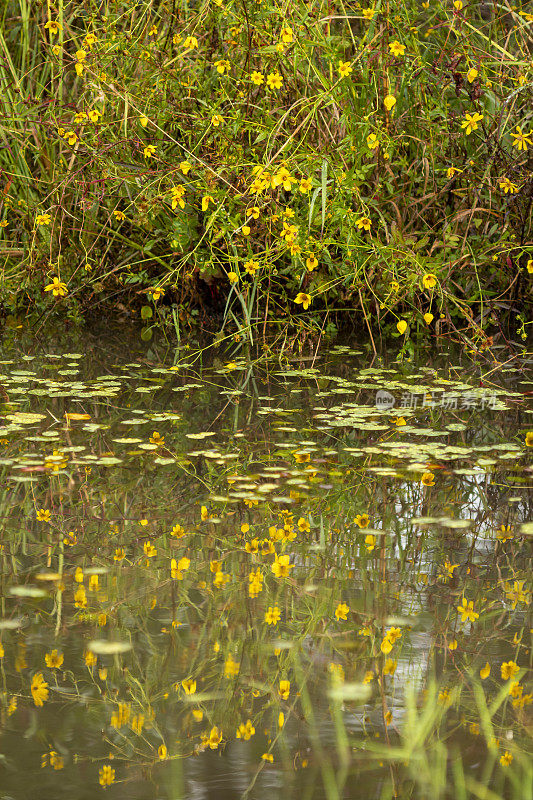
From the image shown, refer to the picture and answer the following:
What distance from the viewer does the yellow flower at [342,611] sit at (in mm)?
2643

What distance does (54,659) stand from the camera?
7.84 ft

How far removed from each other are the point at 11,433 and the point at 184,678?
79.8 inches

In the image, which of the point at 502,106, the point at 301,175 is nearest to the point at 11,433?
the point at 301,175

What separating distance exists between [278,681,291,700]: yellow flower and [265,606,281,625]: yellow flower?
28 centimetres

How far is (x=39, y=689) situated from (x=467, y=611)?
96 centimetres

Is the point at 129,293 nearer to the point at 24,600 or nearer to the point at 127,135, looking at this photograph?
the point at 127,135

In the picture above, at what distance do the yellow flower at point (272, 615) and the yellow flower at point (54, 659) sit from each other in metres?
0.45

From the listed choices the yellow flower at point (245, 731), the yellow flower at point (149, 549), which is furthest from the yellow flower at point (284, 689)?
the yellow flower at point (149, 549)

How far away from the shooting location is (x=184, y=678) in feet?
7.58

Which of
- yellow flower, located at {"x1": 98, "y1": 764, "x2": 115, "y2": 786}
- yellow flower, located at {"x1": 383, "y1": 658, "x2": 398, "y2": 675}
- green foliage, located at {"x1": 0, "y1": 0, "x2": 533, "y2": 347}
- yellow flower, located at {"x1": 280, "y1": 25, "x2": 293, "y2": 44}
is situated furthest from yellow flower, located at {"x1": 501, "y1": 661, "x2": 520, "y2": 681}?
yellow flower, located at {"x1": 280, "y1": 25, "x2": 293, "y2": 44}

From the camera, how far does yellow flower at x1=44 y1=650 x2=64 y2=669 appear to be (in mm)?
2361

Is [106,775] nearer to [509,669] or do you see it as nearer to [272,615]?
[272,615]

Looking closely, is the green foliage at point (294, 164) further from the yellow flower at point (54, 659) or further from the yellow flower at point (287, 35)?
the yellow flower at point (54, 659)

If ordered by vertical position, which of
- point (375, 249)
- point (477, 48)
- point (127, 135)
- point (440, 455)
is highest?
point (477, 48)
